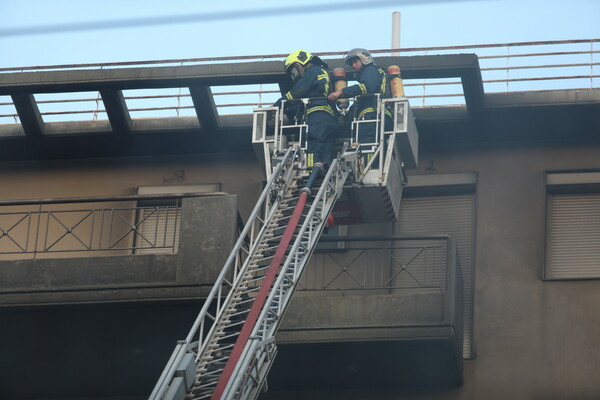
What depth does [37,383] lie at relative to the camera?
19.2 meters

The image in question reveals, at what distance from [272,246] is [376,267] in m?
3.43

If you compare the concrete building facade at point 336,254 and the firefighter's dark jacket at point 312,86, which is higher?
the firefighter's dark jacket at point 312,86

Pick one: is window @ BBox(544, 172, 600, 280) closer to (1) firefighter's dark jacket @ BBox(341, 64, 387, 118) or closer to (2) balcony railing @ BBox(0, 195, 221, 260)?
(1) firefighter's dark jacket @ BBox(341, 64, 387, 118)

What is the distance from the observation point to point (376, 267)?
19.9 m

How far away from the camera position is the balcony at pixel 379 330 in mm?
17719

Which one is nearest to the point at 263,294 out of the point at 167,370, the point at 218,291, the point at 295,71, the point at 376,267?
the point at 218,291

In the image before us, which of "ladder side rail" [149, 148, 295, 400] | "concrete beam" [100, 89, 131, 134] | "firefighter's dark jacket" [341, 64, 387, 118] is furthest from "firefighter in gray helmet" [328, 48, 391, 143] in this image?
"concrete beam" [100, 89, 131, 134]

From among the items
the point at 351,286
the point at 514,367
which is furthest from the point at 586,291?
the point at 351,286

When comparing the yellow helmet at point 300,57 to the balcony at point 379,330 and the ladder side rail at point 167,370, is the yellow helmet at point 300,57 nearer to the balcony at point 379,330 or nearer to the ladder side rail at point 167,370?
the balcony at point 379,330

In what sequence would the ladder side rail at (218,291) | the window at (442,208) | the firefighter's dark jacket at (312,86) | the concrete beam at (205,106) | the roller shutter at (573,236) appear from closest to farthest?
1. the ladder side rail at (218,291)
2. the firefighter's dark jacket at (312,86)
3. the roller shutter at (573,236)
4. the window at (442,208)
5. the concrete beam at (205,106)

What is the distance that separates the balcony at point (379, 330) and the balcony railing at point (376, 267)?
2 cm

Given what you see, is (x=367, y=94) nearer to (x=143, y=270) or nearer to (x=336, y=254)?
(x=336, y=254)

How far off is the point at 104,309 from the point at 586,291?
22.9 ft

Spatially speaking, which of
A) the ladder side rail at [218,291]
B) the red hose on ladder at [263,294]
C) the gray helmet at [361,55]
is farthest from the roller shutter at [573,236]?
the ladder side rail at [218,291]
